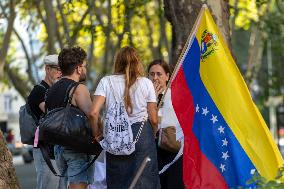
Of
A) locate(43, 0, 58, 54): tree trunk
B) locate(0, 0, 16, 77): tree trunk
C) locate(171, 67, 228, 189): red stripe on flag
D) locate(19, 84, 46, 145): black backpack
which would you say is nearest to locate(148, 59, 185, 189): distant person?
locate(171, 67, 228, 189): red stripe on flag

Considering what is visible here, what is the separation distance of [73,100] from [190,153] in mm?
1140

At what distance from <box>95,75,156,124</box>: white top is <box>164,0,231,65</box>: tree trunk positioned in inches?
134

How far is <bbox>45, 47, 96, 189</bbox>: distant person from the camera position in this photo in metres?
7.73

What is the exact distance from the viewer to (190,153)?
7.55m

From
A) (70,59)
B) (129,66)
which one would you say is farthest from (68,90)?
(129,66)

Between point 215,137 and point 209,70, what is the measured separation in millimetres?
626

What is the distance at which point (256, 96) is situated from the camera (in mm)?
48938

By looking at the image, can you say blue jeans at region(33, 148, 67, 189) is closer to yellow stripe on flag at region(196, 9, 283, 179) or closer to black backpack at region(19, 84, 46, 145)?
Result: black backpack at region(19, 84, 46, 145)

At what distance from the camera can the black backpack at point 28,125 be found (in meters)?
8.59

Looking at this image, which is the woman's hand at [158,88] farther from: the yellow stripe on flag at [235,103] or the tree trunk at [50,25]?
the tree trunk at [50,25]

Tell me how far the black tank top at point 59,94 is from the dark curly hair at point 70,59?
4.5 inches

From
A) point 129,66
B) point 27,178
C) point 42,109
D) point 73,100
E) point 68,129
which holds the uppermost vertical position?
point 129,66

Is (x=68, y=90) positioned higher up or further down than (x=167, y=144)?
higher up

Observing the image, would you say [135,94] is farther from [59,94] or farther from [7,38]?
[7,38]
